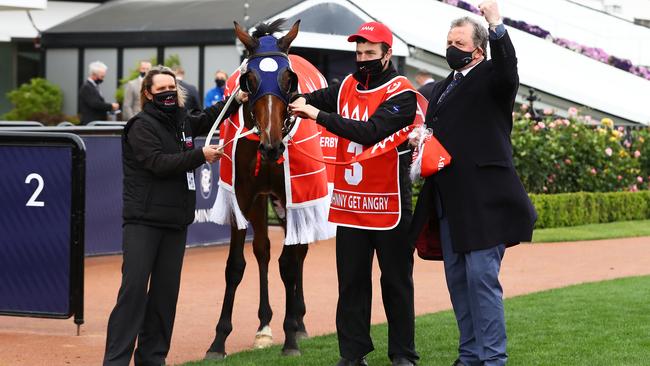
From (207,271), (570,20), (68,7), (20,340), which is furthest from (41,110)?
(20,340)

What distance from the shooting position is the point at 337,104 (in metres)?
7.13

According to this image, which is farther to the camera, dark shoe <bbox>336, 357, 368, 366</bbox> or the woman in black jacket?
dark shoe <bbox>336, 357, 368, 366</bbox>

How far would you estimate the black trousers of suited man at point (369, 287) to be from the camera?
273 inches

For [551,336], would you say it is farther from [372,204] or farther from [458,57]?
[458,57]

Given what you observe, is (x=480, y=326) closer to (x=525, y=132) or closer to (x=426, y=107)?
(x=426, y=107)

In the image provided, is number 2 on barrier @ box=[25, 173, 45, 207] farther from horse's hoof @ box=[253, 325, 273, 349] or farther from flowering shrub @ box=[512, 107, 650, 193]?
flowering shrub @ box=[512, 107, 650, 193]

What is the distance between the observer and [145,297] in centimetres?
680

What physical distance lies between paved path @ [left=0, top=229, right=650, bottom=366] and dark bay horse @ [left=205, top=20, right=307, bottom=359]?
1.01 feet

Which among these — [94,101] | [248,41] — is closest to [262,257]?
[248,41]

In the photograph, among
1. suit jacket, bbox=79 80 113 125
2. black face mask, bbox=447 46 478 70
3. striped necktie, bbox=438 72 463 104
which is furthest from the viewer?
suit jacket, bbox=79 80 113 125

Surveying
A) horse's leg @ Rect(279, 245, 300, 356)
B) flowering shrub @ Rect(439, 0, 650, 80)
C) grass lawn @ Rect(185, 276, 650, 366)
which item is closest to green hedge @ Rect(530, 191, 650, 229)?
grass lawn @ Rect(185, 276, 650, 366)

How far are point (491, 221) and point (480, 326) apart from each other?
0.59m

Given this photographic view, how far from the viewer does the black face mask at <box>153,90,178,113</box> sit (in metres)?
6.77

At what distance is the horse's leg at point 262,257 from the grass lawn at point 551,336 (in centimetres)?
18
